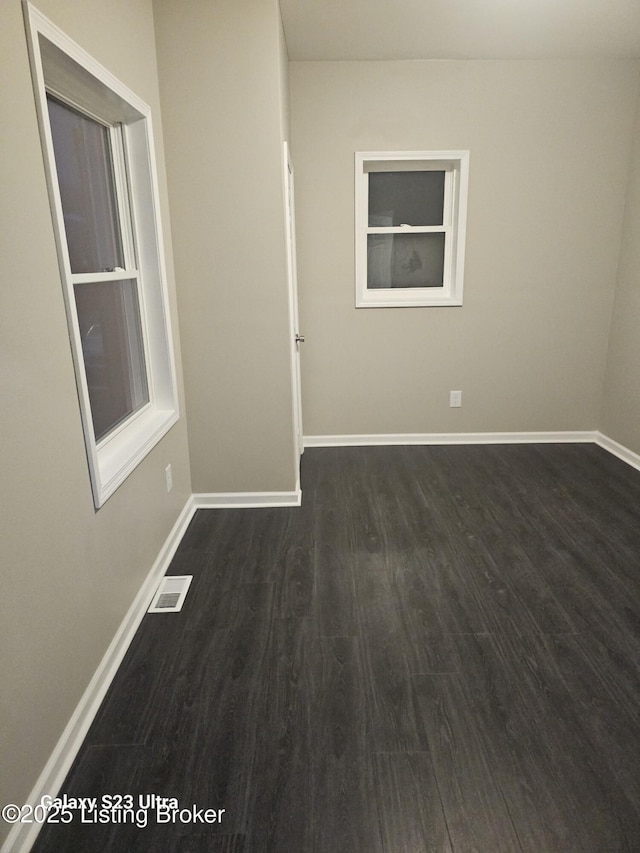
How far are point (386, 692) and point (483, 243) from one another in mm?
3270

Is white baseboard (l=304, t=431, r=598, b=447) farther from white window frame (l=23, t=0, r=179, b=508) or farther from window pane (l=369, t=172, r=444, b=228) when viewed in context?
white window frame (l=23, t=0, r=179, b=508)

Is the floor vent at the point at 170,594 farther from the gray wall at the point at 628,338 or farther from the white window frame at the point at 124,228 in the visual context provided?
the gray wall at the point at 628,338

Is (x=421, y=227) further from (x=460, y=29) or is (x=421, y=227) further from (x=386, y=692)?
(x=386, y=692)

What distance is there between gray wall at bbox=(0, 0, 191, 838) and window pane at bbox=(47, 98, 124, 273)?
0.94 feet

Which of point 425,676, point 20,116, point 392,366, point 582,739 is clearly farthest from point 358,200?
point 582,739

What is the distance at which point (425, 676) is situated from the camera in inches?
79.0

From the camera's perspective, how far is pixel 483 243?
410 cm

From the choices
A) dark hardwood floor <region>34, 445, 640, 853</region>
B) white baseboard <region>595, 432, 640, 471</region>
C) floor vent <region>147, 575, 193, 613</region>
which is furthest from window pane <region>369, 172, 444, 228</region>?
floor vent <region>147, 575, 193, 613</region>

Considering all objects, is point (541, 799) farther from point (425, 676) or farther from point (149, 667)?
point (149, 667)

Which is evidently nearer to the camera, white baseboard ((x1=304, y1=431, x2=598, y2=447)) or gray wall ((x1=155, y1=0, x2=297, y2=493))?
gray wall ((x1=155, y1=0, x2=297, y2=493))

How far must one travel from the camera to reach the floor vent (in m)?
2.42

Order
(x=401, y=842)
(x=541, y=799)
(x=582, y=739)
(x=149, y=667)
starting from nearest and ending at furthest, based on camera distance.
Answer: (x=401, y=842), (x=541, y=799), (x=582, y=739), (x=149, y=667)

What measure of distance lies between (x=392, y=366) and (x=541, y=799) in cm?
316

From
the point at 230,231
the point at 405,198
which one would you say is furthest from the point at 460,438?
the point at 230,231
